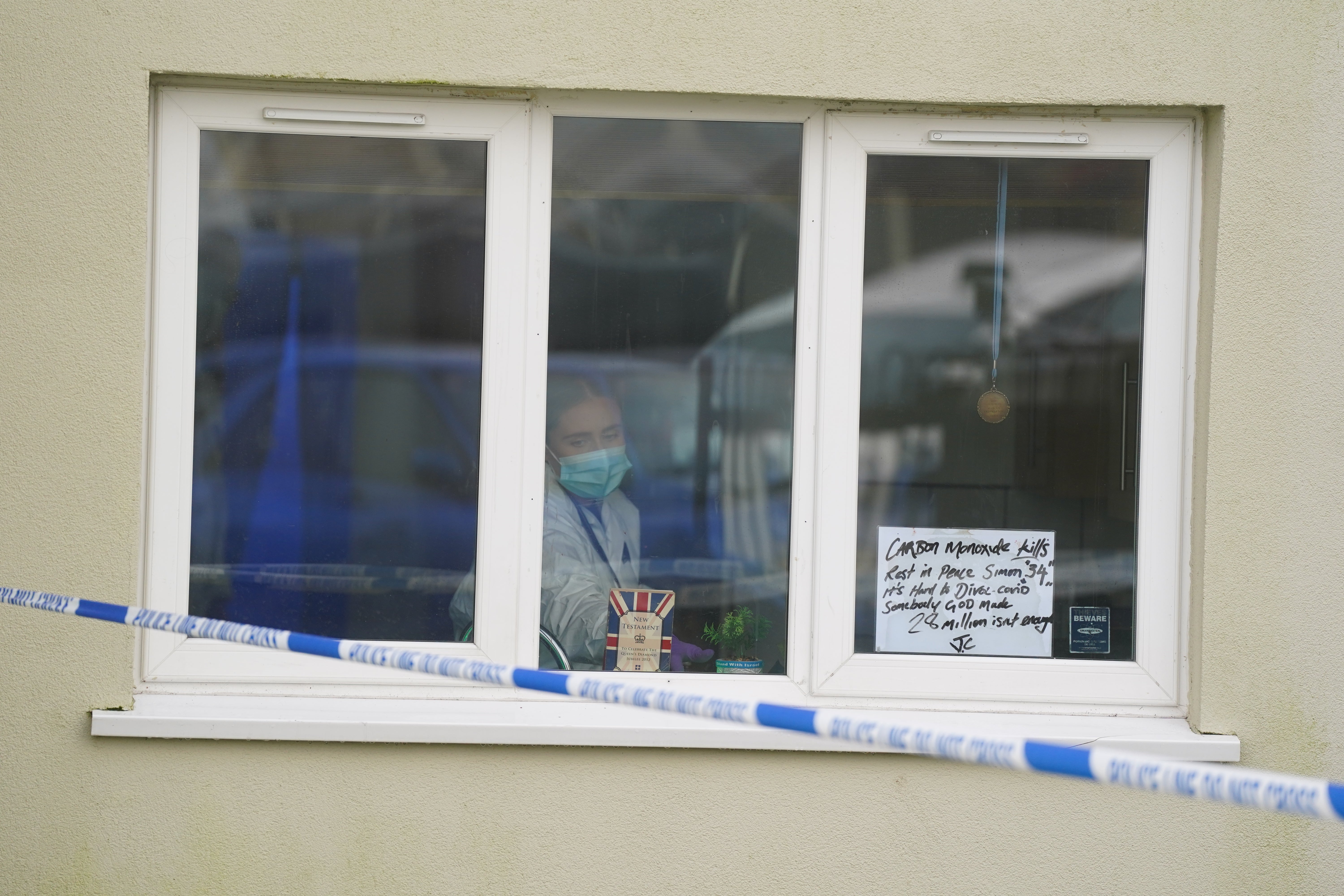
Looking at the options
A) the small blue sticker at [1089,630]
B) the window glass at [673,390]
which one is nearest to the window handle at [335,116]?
the window glass at [673,390]

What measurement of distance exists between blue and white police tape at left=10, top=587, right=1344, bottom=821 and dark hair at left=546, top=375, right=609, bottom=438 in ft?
3.95

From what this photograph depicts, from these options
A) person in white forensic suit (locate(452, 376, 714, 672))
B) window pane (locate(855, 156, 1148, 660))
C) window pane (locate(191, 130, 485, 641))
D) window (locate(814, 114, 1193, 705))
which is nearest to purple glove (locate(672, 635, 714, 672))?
person in white forensic suit (locate(452, 376, 714, 672))

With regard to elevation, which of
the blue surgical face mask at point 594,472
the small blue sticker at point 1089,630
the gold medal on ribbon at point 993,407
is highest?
the gold medal on ribbon at point 993,407

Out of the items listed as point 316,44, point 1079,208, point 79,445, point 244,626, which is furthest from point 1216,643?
point 79,445

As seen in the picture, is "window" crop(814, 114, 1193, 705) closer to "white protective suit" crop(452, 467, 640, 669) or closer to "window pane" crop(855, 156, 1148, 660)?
"window pane" crop(855, 156, 1148, 660)

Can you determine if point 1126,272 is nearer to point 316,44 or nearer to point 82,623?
point 316,44

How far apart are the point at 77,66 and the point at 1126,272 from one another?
3.11m

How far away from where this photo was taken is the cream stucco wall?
9.82 feet

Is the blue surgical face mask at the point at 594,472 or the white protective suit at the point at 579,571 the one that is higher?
the blue surgical face mask at the point at 594,472

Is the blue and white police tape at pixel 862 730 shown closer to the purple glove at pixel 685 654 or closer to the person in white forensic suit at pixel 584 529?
the person in white forensic suit at pixel 584 529

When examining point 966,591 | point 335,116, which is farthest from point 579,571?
point 335,116

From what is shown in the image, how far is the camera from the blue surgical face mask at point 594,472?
10.7 ft

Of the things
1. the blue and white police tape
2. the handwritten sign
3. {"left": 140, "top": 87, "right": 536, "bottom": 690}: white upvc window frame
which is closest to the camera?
the blue and white police tape

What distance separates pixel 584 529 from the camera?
3.29 metres
